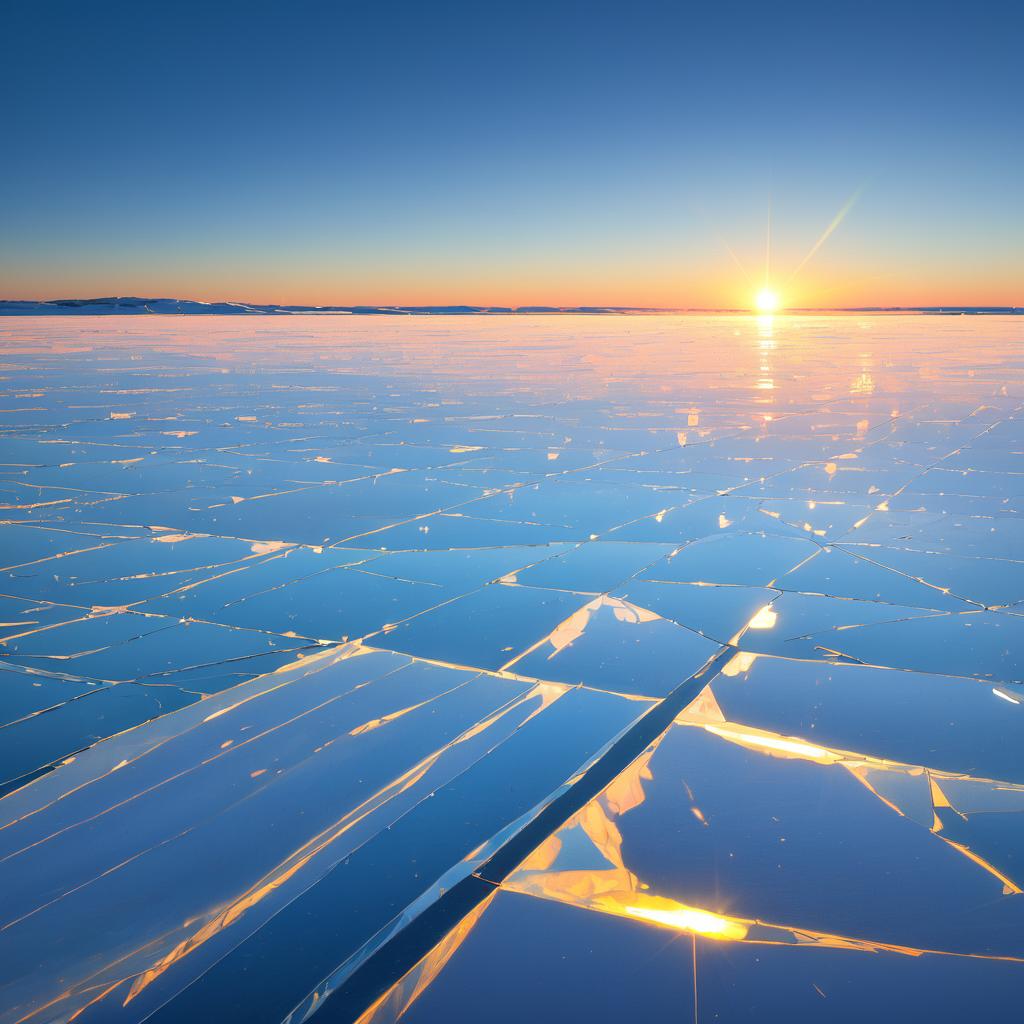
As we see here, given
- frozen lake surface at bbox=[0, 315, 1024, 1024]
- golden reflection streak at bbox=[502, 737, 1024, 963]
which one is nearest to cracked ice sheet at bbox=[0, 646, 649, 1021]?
frozen lake surface at bbox=[0, 315, 1024, 1024]

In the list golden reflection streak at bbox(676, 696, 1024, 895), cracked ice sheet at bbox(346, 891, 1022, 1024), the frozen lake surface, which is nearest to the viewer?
cracked ice sheet at bbox(346, 891, 1022, 1024)

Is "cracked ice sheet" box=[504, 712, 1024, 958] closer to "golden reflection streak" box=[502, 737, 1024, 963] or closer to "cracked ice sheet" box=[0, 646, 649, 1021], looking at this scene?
"golden reflection streak" box=[502, 737, 1024, 963]

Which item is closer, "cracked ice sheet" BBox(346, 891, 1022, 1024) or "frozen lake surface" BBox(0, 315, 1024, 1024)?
"cracked ice sheet" BBox(346, 891, 1022, 1024)

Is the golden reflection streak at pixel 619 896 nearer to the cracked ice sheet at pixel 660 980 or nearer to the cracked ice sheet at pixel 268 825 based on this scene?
the cracked ice sheet at pixel 660 980

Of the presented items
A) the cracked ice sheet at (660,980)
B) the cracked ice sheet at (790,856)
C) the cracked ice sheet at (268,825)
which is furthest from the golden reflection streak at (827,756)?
the cracked ice sheet at (660,980)

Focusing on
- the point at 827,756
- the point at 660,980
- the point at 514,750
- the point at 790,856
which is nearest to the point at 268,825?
the point at 514,750

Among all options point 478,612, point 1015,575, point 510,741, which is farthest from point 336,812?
point 1015,575

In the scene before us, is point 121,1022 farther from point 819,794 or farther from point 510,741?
point 819,794

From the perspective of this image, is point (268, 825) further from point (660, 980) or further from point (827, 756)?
point (827, 756)
